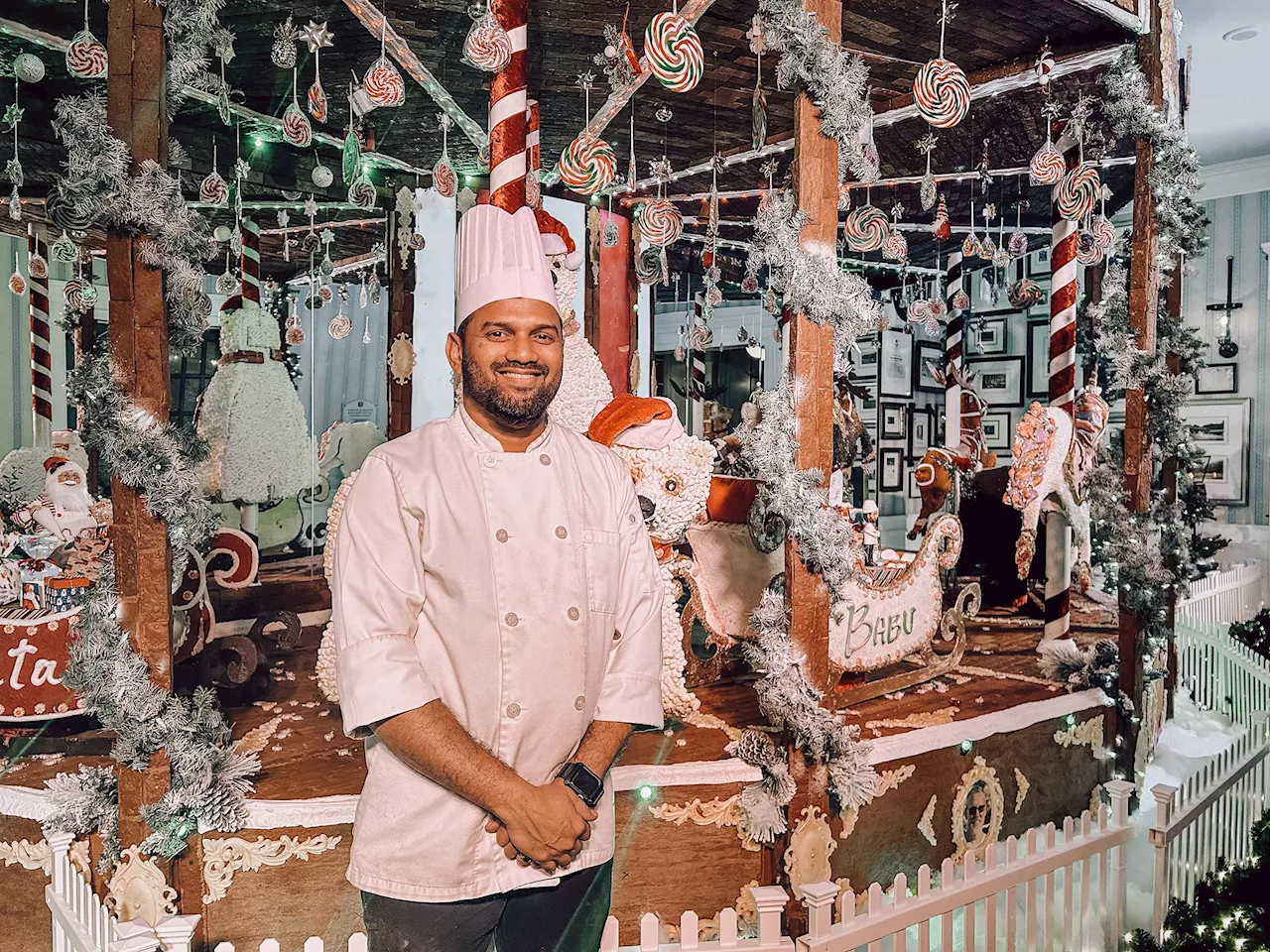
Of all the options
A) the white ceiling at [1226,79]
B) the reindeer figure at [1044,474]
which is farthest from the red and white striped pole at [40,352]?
the white ceiling at [1226,79]

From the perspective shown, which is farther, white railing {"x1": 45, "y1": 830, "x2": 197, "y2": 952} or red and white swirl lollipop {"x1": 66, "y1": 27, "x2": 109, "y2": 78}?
red and white swirl lollipop {"x1": 66, "y1": 27, "x2": 109, "y2": 78}

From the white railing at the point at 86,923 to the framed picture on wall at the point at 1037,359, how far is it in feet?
32.9

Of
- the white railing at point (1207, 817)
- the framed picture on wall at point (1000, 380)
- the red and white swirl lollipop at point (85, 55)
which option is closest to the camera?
the white railing at point (1207, 817)

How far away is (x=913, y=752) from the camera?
11.5 ft

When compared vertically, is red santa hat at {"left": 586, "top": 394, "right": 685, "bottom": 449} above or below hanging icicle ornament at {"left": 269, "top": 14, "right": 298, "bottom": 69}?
below

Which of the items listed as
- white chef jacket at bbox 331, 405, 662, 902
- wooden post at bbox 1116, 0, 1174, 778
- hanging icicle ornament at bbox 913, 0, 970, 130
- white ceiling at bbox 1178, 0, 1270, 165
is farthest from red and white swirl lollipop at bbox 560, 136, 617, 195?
white ceiling at bbox 1178, 0, 1270, 165

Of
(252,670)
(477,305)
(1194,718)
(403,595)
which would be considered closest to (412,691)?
(403,595)

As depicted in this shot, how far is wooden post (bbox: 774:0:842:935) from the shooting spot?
300 centimetres

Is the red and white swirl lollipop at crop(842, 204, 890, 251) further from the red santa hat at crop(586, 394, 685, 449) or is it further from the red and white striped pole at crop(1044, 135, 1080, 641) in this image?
the red santa hat at crop(586, 394, 685, 449)

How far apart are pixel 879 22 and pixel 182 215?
3621mm

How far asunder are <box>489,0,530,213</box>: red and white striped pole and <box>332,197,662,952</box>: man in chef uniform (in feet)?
3.99

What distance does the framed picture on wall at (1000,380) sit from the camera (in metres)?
10.3

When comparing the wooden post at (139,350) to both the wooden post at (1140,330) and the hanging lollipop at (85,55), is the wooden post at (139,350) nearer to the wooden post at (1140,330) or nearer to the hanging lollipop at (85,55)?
the hanging lollipop at (85,55)

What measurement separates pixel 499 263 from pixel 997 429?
32.6 feet
